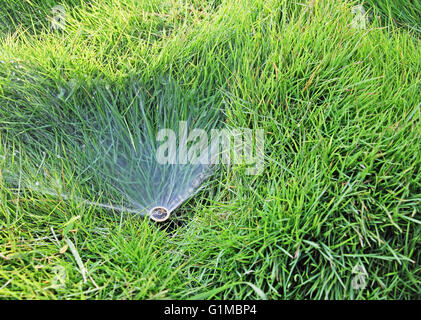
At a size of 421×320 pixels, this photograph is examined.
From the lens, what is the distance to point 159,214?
1.68 metres

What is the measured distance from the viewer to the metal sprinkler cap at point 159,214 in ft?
5.46

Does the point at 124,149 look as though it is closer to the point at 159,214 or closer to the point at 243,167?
the point at 159,214

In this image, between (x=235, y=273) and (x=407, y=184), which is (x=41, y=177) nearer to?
(x=235, y=273)

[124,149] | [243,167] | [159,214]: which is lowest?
[159,214]

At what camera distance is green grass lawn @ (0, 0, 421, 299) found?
1.36 meters

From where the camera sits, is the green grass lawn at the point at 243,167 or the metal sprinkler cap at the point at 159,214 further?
the metal sprinkler cap at the point at 159,214

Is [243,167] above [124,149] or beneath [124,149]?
beneath

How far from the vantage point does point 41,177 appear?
167 cm

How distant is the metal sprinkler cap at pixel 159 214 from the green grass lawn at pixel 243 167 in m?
0.03

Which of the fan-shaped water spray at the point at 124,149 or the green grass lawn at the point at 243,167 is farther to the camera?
the fan-shaped water spray at the point at 124,149

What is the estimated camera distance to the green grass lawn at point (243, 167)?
4.46 ft

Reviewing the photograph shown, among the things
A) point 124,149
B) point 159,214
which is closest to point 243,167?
point 159,214

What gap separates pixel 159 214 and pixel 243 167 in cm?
41

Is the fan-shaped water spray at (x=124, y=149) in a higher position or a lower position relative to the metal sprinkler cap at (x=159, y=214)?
higher
